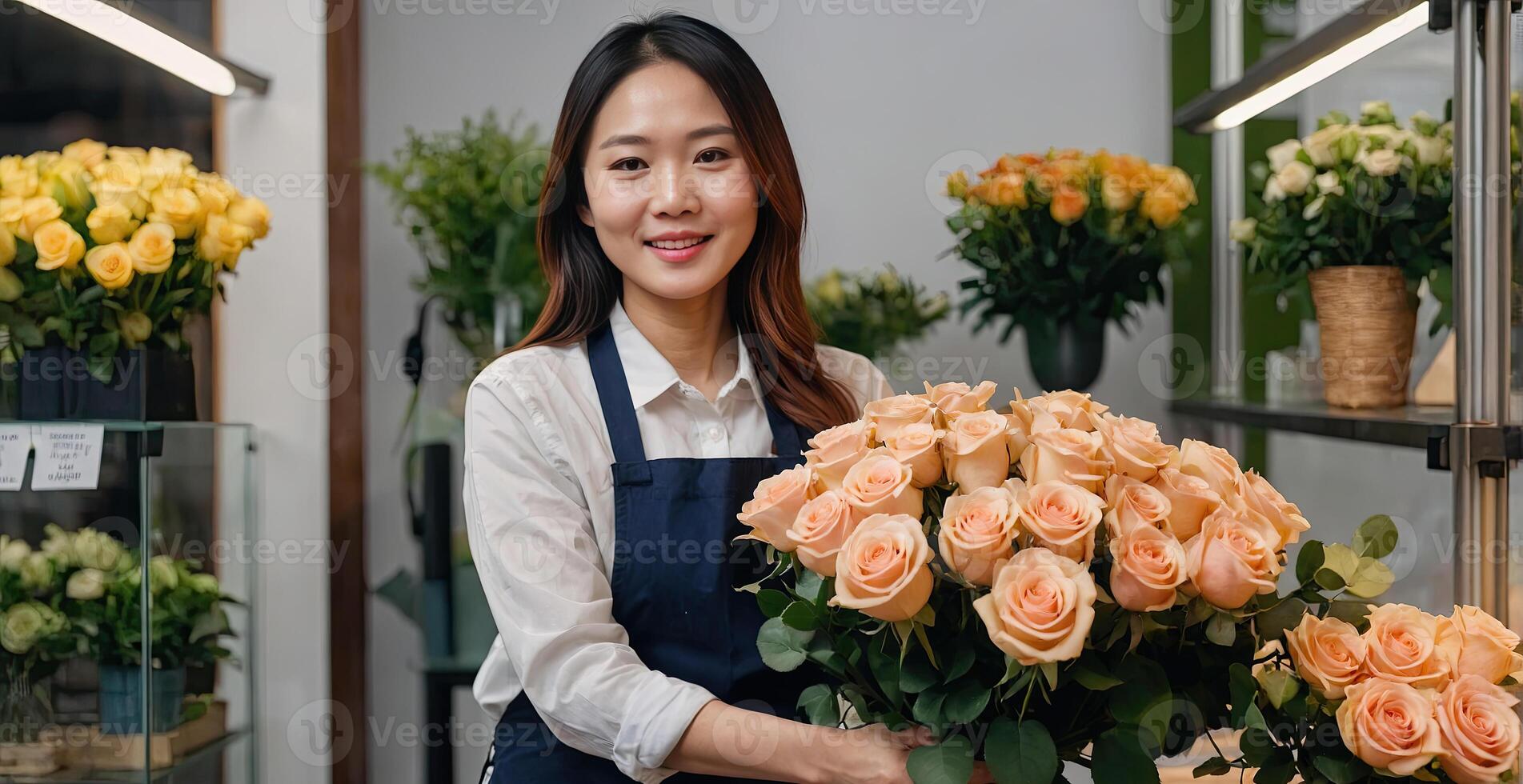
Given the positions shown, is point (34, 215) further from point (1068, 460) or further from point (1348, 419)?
point (1348, 419)

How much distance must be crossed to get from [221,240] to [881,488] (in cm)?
141

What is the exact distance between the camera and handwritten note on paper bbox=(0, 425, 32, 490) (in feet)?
5.75

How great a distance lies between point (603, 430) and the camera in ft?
4.64

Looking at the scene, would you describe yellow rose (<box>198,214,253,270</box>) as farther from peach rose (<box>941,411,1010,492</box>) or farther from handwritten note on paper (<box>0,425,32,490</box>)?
peach rose (<box>941,411,1010,492</box>)

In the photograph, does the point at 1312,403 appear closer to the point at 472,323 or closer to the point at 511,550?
the point at 511,550

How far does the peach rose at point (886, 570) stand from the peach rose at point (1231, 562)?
20 centimetres

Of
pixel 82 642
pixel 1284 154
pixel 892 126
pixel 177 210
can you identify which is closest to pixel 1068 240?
pixel 1284 154

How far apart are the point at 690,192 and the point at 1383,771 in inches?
35.9

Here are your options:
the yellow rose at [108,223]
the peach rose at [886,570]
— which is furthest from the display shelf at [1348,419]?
the yellow rose at [108,223]

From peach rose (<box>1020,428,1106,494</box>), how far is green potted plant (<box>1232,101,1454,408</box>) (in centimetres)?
112

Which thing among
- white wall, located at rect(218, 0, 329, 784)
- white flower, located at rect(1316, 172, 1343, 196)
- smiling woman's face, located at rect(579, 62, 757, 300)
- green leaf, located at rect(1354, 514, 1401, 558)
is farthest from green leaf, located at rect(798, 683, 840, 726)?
white wall, located at rect(218, 0, 329, 784)

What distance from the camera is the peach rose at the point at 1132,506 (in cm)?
91

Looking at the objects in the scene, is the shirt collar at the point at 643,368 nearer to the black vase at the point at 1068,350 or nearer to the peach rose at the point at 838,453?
the peach rose at the point at 838,453

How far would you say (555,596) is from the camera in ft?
4.05
